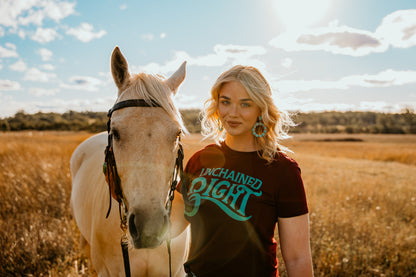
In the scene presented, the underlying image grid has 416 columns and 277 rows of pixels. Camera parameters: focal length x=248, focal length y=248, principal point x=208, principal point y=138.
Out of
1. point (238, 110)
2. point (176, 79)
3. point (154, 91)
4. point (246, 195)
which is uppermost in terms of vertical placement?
point (176, 79)

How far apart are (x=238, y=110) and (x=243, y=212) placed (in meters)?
0.82

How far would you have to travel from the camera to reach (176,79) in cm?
226

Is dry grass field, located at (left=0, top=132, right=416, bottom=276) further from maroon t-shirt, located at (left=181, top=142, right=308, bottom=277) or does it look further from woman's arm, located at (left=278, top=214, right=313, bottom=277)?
woman's arm, located at (left=278, top=214, right=313, bottom=277)

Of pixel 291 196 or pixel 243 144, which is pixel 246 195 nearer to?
pixel 291 196

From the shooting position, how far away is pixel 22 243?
160 inches

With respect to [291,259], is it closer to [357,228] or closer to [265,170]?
[265,170]

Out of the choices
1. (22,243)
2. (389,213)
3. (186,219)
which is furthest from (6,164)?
(389,213)

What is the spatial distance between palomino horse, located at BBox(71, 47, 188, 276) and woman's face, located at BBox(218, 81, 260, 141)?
0.44 metres

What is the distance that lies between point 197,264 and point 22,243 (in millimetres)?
3740

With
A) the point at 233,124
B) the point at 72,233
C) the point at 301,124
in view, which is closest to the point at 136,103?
the point at 233,124

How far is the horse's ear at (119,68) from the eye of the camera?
2.10 metres

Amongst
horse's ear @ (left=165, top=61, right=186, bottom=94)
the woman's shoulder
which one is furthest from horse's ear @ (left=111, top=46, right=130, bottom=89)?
the woman's shoulder

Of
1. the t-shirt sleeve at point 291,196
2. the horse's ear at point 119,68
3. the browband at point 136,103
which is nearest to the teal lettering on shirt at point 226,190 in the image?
the t-shirt sleeve at point 291,196

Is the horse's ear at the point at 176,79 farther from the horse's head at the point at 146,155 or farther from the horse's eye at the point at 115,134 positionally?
the horse's eye at the point at 115,134
